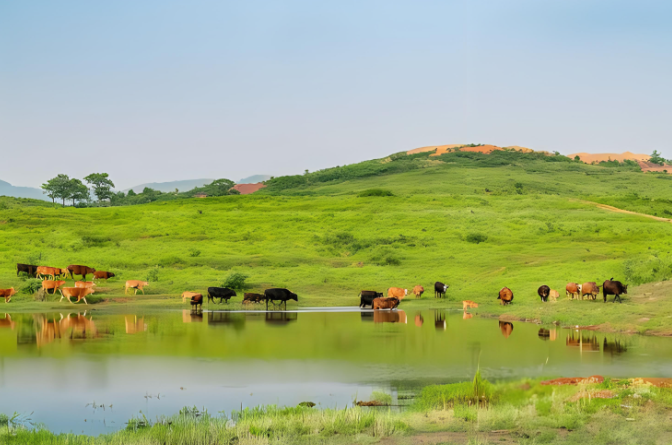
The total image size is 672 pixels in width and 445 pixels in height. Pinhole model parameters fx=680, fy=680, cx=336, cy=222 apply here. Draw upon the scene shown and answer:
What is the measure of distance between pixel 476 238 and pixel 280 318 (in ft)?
102

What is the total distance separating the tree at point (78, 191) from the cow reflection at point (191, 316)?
315 feet

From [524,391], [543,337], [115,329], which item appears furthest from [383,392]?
[115,329]

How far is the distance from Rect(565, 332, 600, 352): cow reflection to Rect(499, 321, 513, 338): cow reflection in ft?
6.75

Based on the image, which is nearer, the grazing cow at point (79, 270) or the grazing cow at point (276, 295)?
the grazing cow at point (276, 295)

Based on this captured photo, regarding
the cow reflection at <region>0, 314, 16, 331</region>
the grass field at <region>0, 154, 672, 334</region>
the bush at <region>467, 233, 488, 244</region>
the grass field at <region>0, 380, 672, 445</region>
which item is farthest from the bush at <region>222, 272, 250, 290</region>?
the bush at <region>467, 233, 488, 244</region>

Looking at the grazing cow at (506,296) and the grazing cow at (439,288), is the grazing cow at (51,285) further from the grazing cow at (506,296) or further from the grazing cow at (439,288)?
the grazing cow at (506,296)

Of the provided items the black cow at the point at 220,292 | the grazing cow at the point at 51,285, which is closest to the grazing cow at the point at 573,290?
the black cow at the point at 220,292

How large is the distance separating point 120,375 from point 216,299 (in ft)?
62.3

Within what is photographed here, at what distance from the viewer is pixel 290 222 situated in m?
67.6

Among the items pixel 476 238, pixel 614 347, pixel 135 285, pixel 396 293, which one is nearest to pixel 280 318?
pixel 396 293

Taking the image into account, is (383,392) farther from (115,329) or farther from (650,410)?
(115,329)

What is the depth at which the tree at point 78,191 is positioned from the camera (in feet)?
390

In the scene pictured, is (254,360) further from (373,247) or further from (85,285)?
(373,247)

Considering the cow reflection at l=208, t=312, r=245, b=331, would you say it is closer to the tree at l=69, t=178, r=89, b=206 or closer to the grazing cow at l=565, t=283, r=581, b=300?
the grazing cow at l=565, t=283, r=581, b=300
